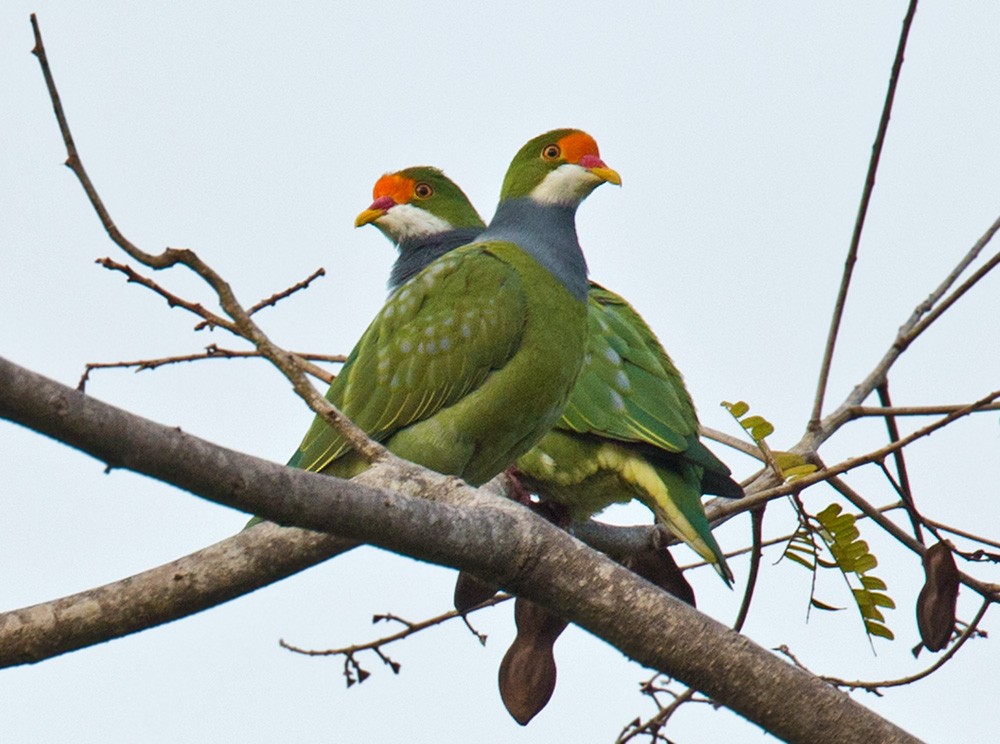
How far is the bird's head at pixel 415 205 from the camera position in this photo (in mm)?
5082

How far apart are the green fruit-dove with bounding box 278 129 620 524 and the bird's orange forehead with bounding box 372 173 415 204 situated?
2.45 feet

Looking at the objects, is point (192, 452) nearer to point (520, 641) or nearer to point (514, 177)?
point (520, 641)

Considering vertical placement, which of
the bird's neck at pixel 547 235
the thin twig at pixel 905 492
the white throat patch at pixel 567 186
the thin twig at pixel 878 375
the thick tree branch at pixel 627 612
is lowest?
the thick tree branch at pixel 627 612

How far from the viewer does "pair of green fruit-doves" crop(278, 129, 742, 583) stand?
3.93 m

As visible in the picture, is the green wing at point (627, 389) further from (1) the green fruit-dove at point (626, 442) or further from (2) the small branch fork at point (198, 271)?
(2) the small branch fork at point (198, 271)

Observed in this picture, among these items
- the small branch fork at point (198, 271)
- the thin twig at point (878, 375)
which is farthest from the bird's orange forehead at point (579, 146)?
the small branch fork at point (198, 271)

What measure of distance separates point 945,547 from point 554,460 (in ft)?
5.26

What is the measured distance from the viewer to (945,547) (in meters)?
3.09

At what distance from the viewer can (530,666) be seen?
3170mm

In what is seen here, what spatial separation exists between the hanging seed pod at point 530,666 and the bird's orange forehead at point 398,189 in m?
2.25

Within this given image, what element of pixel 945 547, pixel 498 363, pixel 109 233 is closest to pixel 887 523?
pixel 945 547

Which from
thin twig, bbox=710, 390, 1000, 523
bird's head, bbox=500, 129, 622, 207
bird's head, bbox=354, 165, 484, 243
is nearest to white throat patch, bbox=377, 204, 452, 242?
bird's head, bbox=354, 165, 484, 243

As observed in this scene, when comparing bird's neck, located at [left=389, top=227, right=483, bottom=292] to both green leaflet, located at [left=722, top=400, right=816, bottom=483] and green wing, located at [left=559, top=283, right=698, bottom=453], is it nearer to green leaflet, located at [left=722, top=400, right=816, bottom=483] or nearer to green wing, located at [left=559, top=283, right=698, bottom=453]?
green wing, located at [left=559, top=283, right=698, bottom=453]

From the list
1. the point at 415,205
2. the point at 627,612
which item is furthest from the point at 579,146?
the point at 627,612
